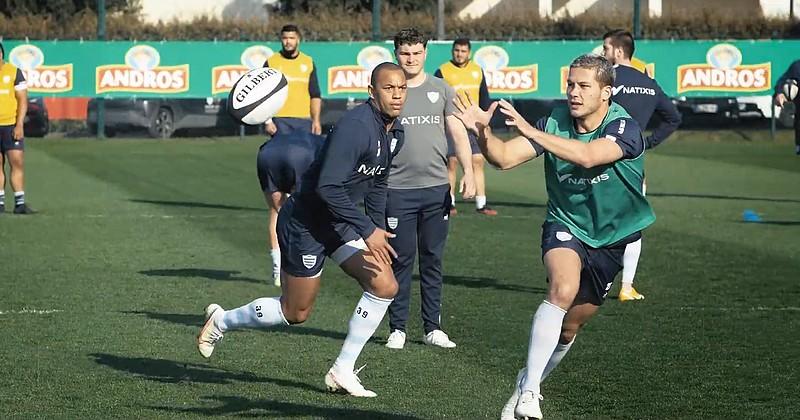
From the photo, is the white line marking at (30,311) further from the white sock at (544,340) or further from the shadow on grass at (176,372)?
the white sock at (544,340)

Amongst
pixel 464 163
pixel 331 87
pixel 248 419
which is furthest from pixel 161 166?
pixel 248 419

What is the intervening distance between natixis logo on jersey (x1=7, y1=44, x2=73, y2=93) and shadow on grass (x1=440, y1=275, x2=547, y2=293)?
20022mm

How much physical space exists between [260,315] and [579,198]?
6.83 feet

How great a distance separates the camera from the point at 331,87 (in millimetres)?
31859

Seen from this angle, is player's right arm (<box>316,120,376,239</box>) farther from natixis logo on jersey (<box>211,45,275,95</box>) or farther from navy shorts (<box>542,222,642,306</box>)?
natixis logo on jersey (<box>211,45,275,95</box>)

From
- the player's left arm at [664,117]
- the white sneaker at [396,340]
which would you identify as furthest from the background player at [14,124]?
the white sneaker at [396,340]

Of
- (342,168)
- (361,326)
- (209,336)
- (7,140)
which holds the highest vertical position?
(342,168)

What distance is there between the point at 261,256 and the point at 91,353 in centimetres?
539

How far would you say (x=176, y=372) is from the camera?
8633 mm

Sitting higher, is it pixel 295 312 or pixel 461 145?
pixel 461 145

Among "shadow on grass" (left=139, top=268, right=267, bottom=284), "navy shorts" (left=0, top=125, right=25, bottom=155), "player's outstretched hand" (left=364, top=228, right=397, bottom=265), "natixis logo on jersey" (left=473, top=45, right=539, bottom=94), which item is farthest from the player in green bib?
"natixis logo on jersey" (left=473, top=45, right=539, bottom=94)

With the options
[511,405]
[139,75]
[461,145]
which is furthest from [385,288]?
[139,75]

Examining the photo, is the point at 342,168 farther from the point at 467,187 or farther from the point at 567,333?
the point at 467,187

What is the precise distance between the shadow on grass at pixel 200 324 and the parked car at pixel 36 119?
2233 centimetres
